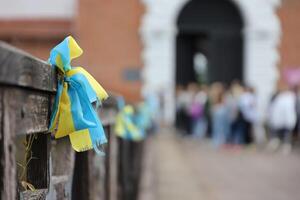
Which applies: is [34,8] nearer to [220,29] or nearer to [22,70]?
[220,29]

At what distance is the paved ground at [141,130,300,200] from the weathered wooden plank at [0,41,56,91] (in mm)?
5449

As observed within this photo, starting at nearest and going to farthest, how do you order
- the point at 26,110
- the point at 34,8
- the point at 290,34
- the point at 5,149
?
the point at 5,149 → the point at 26,110 → the point at 290,34 → the point at 34,8

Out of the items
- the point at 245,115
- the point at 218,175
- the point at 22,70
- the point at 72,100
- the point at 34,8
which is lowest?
the point at 218,175

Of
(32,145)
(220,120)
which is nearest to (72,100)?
(32,145)

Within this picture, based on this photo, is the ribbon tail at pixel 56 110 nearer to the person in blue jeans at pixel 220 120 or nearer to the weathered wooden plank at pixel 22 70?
the weathered wooden plank at pixel 22 70

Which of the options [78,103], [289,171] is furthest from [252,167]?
[78,103]

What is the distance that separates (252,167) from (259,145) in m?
5.10

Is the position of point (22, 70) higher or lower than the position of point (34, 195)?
higher

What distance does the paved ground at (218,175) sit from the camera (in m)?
9.07

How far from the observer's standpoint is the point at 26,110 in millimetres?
2084

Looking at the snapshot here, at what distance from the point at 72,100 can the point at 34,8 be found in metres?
22.0

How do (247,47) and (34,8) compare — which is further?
(34,8)

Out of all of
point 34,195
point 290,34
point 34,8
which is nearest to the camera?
point 34,195

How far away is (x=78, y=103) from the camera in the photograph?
2.58 m
